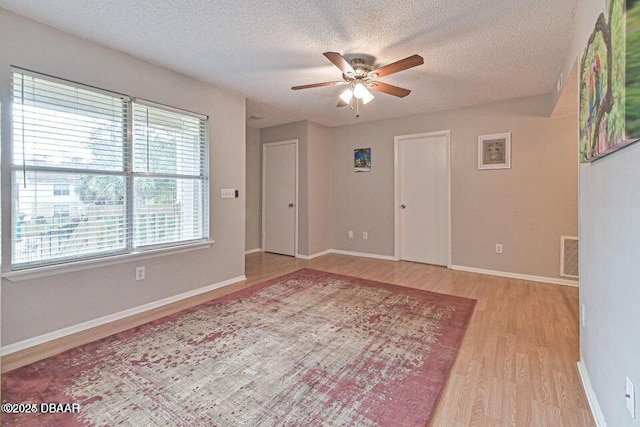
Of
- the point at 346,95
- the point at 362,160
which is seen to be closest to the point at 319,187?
the point at 362,160

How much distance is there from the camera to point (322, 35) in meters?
2.35

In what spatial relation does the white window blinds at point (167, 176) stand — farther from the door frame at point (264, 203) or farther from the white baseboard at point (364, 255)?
the white baseboard at point (364, 255)

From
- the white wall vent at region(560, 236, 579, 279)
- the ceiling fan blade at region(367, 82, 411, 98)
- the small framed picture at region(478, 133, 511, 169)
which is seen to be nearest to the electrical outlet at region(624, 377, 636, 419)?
the ceiling fan blade at region(367, 82, 411, 98)

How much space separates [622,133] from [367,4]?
1.67m

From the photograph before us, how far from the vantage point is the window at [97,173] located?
2.16m

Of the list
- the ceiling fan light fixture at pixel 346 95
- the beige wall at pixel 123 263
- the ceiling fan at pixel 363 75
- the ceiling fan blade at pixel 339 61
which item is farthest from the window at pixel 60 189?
the ceiling fan light fixture at pixel 346 95

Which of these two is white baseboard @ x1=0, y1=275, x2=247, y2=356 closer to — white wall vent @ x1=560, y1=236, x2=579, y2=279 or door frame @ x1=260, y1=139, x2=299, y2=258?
door frame @ x1=260, y1=139, x2=299, y2=258

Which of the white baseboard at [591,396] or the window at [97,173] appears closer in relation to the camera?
the white baseboard at [591,396]

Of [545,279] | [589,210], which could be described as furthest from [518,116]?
[589,210]

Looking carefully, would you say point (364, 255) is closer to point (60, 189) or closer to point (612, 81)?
point (60, 189)

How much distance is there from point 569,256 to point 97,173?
16.9 feet

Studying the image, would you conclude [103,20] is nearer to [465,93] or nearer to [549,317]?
[465,93]

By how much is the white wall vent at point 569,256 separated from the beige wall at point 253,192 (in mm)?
4726

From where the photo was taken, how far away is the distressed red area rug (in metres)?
1.51
